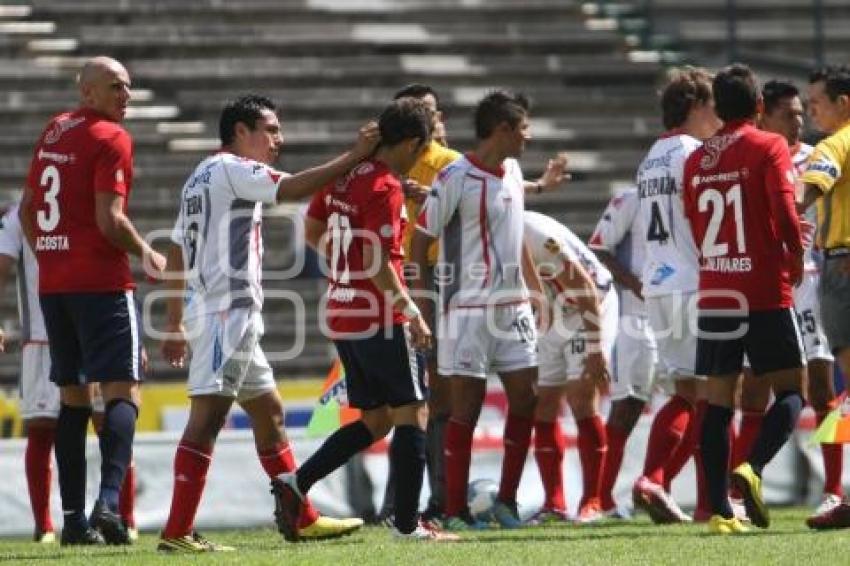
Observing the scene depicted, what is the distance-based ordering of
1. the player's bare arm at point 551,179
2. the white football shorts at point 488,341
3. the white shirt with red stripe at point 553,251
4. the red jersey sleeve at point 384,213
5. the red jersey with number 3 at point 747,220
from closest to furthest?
the red jersey sleeve at point 384,213
the red jersey with number 3 at point 747,220
the white football shorts at point 488,341
the white shirt with red stripe at point 553,251
the player's bare arm at point 551,179

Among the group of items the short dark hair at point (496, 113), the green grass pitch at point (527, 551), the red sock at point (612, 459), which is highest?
the short dark hair at point (496, 113)

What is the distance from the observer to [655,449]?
12.3 m

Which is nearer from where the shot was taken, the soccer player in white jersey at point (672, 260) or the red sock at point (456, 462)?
the red sock at point (456, 462)

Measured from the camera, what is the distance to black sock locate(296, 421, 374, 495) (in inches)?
407

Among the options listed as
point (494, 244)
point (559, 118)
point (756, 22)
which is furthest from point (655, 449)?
point (756, 22)

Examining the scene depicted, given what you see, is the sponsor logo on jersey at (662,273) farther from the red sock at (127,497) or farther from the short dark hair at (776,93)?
the red sock at (127,497)

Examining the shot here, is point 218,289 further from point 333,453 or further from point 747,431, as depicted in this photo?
point 747,431

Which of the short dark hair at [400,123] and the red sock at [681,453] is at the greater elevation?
the short dark hair at [400,123]

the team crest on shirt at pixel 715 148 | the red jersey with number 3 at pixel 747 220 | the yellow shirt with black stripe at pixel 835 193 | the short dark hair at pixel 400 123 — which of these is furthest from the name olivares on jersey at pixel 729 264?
the short dark hair at pixel 400 123

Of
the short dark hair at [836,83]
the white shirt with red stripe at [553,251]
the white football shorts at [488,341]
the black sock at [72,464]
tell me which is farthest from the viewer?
the white shirt with red stripe at [553,251]

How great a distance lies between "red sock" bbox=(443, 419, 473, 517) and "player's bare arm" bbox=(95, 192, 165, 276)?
2021mm

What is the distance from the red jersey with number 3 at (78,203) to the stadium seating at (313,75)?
7.67 m

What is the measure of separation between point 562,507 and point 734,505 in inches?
48.7

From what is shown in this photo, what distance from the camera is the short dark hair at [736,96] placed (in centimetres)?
1059
